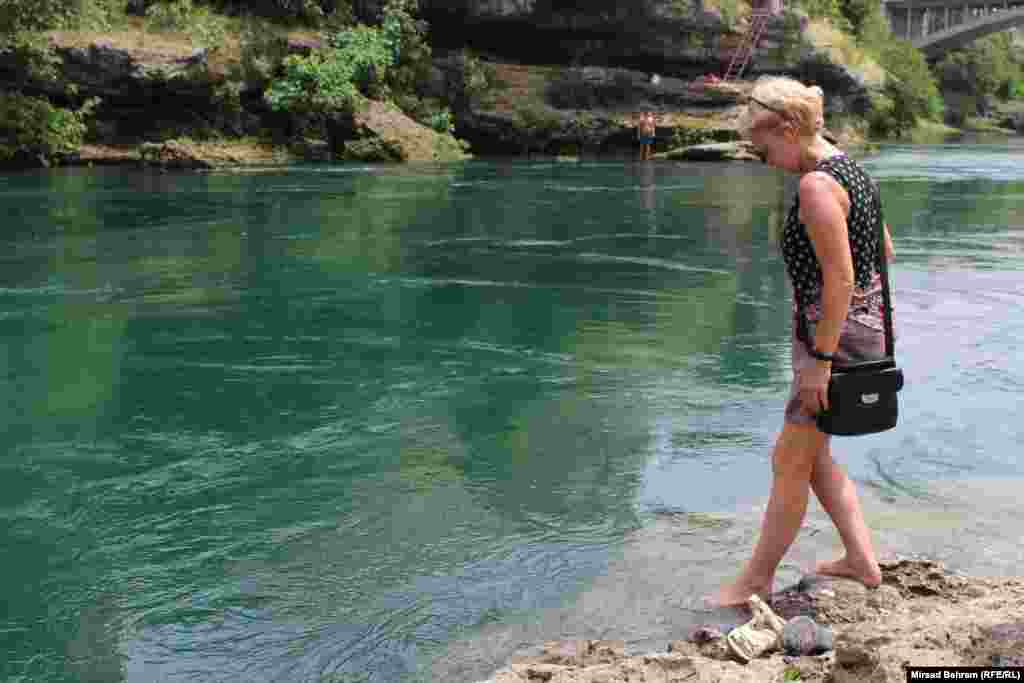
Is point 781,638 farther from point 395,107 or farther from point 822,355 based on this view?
point 395,107

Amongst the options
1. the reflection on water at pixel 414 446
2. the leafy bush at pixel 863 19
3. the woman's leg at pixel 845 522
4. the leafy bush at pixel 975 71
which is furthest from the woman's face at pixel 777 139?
the leafy bush at pixel 975 71

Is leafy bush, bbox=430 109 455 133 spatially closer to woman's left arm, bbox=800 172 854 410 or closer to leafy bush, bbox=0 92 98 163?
leafy bush, bbox=0 92 98 163

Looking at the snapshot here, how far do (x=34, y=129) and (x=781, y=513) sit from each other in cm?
2611

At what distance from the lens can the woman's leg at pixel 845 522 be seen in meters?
4.42

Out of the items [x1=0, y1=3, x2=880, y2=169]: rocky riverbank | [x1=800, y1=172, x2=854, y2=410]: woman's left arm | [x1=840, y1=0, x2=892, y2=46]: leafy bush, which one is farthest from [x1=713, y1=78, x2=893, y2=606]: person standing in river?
[x1=840, y1=0, x2=892, y2=46]: leafy bush

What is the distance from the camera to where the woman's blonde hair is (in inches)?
159

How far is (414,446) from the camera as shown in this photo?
6352 millimetres

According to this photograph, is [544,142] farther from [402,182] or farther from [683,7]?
[402,182]

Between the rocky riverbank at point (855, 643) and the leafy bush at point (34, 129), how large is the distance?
26.1 m

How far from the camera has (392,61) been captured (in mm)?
34656

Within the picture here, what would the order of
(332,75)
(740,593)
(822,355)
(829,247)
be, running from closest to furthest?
(829,247), (822,355), (740,593), (332,75)

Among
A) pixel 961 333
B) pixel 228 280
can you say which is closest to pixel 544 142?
pixel 228 280

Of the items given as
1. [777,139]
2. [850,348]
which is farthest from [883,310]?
[777,139]

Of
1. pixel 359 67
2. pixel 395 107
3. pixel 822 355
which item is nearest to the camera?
pixel 822 355
